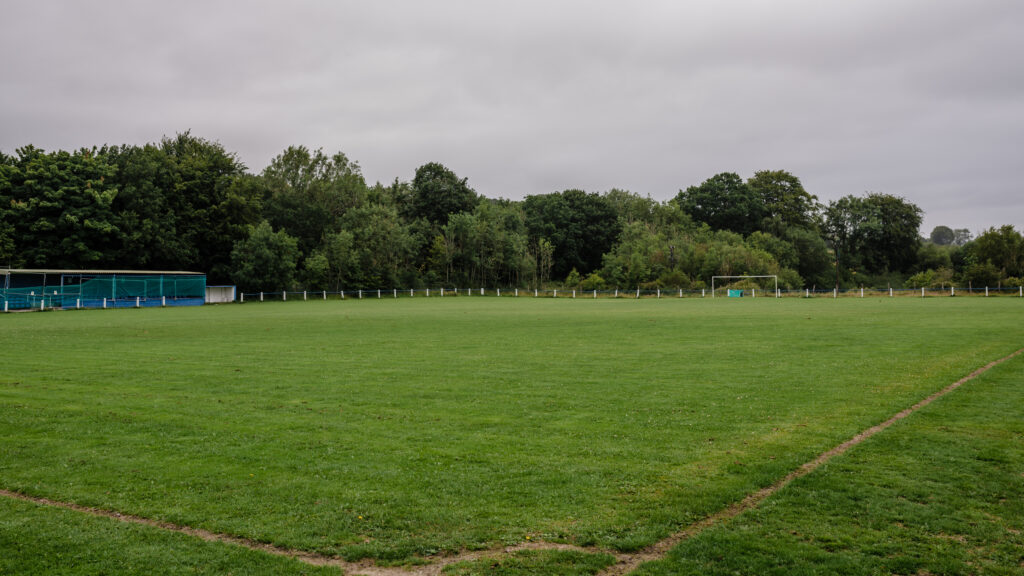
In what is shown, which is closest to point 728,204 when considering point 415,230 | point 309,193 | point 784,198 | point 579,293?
point 784,198

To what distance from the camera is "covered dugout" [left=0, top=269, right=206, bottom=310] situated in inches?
1852

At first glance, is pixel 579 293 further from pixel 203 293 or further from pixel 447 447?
pixel 447 447

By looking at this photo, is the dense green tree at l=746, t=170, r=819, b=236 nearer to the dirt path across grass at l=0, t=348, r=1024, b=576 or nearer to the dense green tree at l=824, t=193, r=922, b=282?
the dense green tree at l=824, t=193, r=922, b=282

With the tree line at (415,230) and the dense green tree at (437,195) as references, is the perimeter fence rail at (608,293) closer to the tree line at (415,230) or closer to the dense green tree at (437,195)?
the tree line at (415,230)

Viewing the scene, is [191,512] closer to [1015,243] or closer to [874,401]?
[874,401]

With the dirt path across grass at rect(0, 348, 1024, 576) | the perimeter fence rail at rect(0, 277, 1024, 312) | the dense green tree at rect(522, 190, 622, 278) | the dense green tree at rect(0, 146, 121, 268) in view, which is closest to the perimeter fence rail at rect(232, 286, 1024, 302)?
the perimeter fence rail at rect(0, 277, 1024, 312)

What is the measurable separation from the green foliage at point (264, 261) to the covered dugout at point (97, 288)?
5.62 metres

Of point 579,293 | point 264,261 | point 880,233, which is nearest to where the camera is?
point 264,261

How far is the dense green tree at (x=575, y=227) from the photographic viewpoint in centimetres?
10019

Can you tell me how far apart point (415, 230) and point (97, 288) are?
41746mm

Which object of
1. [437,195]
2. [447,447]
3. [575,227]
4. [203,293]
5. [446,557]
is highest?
[437,195]

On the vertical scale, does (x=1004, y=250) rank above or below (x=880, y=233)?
below

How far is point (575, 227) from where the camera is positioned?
10019cm

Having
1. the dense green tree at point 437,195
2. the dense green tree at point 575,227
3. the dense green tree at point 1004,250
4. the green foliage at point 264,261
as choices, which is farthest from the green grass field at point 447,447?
the dense green tree at point 575,227
